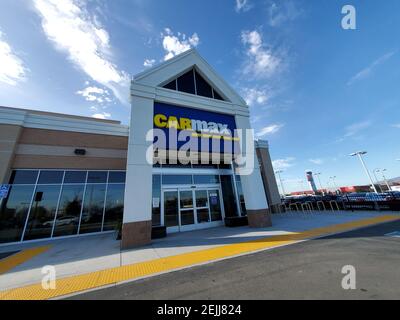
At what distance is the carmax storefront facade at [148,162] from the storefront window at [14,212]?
0.15ft

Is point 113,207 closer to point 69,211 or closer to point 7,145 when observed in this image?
point 69,211

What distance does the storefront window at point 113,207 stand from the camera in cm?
1200

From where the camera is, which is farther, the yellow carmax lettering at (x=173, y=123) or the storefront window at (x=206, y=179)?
the storefront window at (x=206, y=179)

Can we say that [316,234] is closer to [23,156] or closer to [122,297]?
[122,297]

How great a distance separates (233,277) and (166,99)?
9195 mm

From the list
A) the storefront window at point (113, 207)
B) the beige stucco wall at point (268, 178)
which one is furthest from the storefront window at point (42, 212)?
the beige stucco wall at point (268, 178)

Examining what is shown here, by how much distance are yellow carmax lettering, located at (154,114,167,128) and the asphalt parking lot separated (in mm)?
7179

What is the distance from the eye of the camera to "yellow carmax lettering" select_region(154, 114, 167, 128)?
9320mm

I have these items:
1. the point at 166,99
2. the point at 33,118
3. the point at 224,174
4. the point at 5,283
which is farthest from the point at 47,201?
the point at 224,174

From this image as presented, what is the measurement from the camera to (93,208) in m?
11.7

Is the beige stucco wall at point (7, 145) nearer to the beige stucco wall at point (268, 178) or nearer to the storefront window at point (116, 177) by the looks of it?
the storefront window at point (116, 177)

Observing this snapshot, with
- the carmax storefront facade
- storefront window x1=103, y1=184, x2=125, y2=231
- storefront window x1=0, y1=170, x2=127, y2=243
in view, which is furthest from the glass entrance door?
storefront window x1=0, y1=170, x2=127, y2=243

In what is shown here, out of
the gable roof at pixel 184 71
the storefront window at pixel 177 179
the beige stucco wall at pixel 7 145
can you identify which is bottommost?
the storefront window at pixel 177 179

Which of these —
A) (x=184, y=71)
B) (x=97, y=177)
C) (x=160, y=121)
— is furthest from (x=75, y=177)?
(x=184, y=71)
